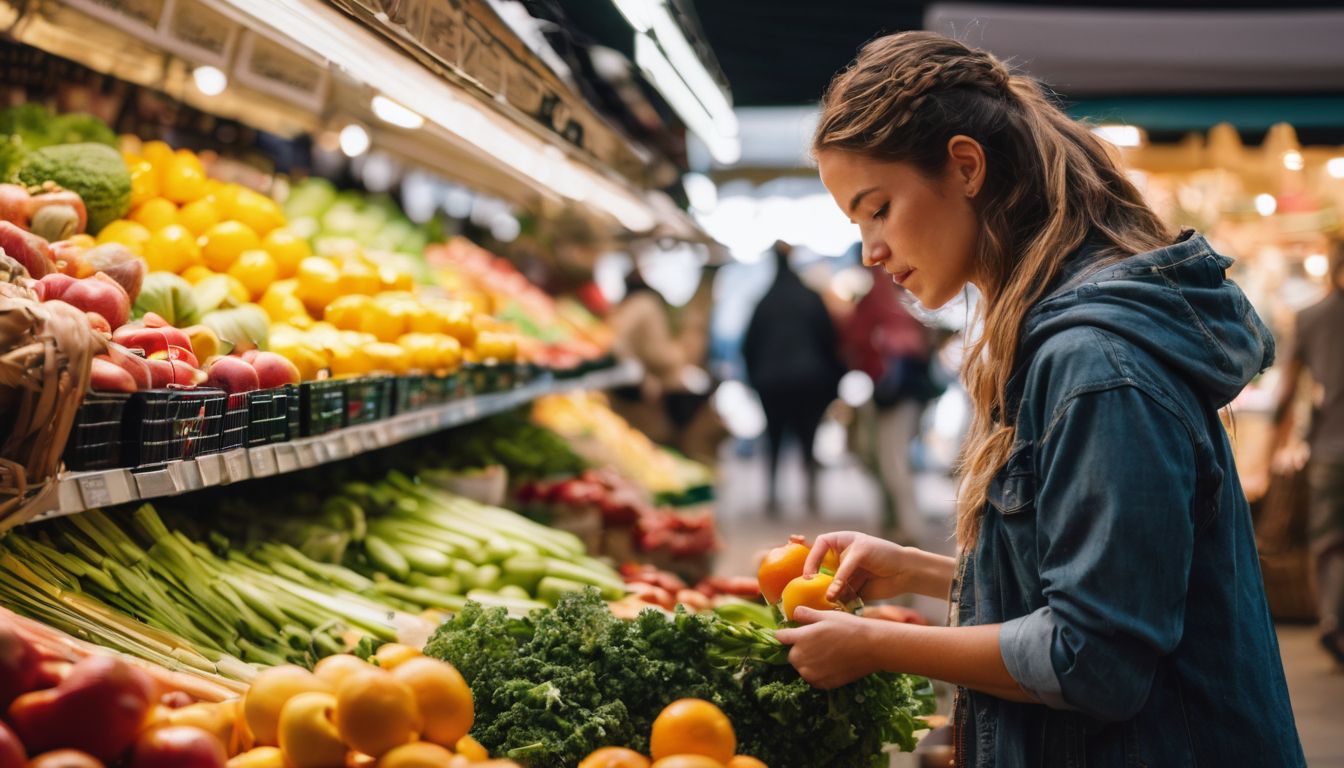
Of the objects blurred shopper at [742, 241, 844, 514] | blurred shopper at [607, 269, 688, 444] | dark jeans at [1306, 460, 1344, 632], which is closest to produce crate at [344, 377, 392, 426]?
dark jeans at [1306, 460, 1344, 632]

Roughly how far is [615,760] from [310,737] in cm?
48

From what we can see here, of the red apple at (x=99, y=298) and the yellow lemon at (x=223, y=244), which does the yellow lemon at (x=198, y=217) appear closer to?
the yellow lemon at (x=223, y=244)

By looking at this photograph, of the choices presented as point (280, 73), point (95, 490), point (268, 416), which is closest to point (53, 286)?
point (268, 416)

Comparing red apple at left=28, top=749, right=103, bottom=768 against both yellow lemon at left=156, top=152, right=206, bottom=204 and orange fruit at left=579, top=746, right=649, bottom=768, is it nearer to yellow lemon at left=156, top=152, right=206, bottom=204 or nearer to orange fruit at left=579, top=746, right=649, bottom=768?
orange fruit at left=579, top=746, right=649, bottom=768

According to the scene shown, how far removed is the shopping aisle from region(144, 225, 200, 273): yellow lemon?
2.26 meters

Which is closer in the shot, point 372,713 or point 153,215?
point 372,713

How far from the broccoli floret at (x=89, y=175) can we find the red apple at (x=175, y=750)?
2148 millimetres

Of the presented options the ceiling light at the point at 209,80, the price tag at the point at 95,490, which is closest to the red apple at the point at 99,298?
the price tag at the point at 95,490

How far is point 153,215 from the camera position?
3.40 meters

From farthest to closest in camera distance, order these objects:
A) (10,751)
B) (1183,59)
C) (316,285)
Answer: (1183,59)
(316,285)
(10,751)

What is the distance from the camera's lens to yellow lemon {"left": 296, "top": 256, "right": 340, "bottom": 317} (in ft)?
12.2

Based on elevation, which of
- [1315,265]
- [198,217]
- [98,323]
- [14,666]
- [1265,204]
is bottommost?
[14,666]

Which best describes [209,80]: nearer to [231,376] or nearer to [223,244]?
[223,244]

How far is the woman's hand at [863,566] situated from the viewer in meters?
2.11
